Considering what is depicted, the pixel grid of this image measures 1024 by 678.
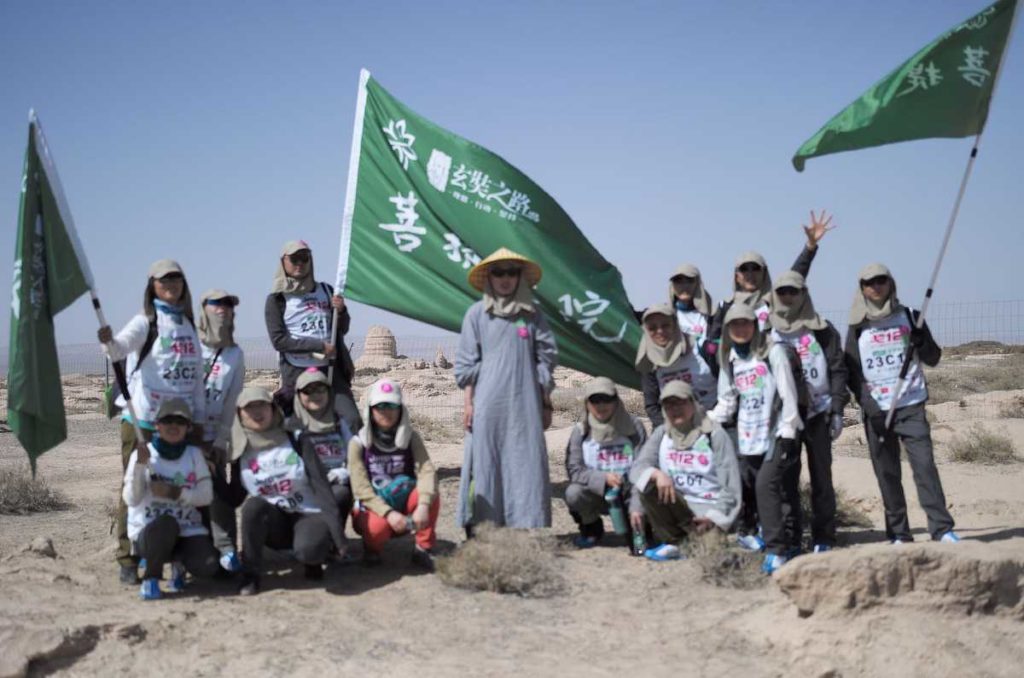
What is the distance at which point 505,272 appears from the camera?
21.9 feet

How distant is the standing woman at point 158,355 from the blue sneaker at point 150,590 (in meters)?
0.37

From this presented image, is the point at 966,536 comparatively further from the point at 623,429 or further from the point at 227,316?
the point at 227,316

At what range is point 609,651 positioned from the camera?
5.02 meters

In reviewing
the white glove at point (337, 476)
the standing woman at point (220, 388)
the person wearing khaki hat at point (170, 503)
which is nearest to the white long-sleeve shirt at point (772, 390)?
the white glove at point (337, 476)

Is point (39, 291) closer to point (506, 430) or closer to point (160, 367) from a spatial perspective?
point (160, 367)

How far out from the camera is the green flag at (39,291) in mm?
5582

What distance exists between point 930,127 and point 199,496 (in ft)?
17.2

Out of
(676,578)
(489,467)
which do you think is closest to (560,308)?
(489,467)

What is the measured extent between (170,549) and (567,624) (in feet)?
7.52

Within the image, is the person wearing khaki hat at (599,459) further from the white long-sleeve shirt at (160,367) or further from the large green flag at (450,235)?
the white long-sleeve shirt at (160,367)

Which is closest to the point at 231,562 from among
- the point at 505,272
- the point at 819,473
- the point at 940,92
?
the point at 505,272

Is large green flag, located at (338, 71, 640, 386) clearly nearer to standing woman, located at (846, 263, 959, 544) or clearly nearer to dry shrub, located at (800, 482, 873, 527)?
dry shrub, located at (800, 482, 873, 527)

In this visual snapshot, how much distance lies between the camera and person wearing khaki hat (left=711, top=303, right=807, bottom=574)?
6238 mm

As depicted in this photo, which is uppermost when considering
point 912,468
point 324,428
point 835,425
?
point 324,428
